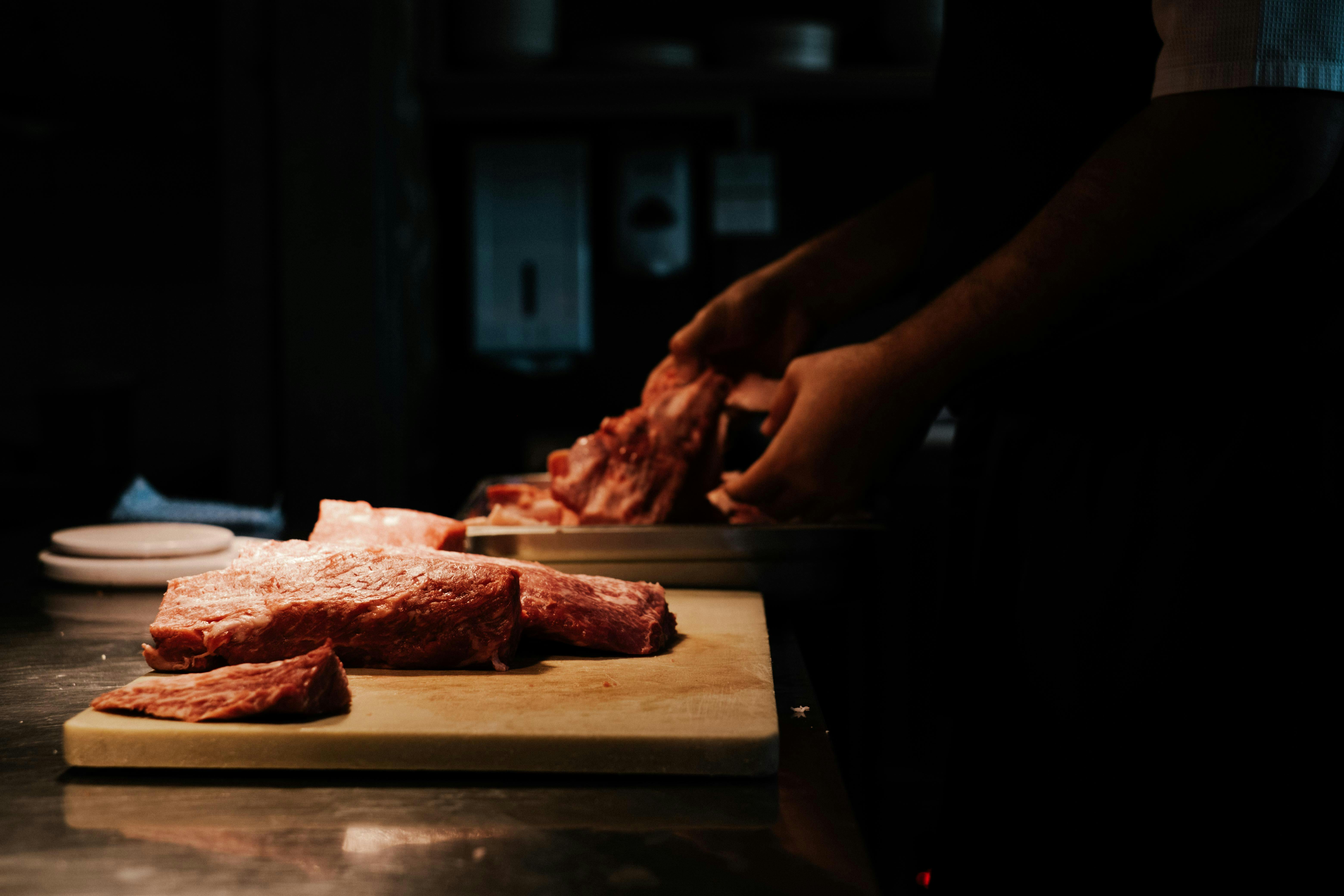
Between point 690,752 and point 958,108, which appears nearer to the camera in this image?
point 690,752

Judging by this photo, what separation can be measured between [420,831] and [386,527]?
657 millimetres

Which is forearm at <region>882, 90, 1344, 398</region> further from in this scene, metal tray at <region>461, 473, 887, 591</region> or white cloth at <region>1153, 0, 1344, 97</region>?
metal tray at <region>461, 473, 887, 591</region>

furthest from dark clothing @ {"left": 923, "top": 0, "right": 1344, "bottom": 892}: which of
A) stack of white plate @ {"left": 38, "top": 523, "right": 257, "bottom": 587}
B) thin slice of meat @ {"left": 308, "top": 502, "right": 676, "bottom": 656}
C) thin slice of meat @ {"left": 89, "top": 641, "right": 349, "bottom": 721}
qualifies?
stack of white plate @ {"left": 38, "top": 523, "right": 257, "bottom": 587}

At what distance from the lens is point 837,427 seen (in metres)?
1.29

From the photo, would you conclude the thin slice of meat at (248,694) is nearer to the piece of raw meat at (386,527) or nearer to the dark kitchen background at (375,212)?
the piece of raw meat at (386,527)

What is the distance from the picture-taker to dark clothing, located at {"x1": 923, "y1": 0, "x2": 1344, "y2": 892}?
119 cm

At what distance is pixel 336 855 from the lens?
0.63m

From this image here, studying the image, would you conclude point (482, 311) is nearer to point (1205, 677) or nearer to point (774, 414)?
point (774, 414)

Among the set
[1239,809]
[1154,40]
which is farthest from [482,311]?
[1239,809]

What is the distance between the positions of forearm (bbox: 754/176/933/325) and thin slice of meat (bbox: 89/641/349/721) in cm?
115

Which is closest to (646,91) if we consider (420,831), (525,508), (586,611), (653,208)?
(653,208)

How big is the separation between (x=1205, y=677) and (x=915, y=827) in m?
1.70

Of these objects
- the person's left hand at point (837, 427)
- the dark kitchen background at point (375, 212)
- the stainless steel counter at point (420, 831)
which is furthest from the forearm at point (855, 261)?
the dark kitchen background at point (375, 212)

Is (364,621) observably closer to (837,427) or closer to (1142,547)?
(837,427)
